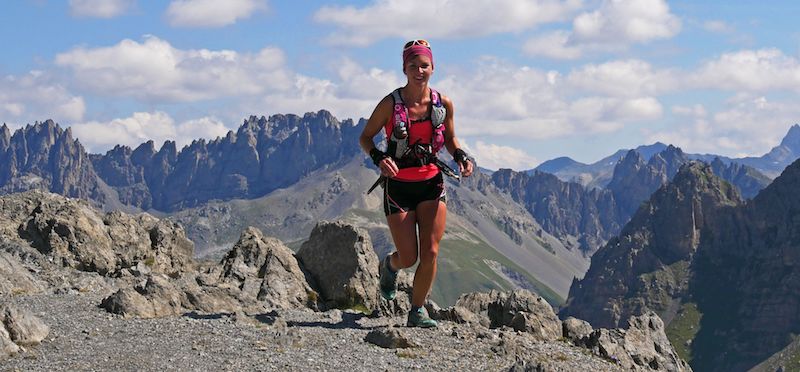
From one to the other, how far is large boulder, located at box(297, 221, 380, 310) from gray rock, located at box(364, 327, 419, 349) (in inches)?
495

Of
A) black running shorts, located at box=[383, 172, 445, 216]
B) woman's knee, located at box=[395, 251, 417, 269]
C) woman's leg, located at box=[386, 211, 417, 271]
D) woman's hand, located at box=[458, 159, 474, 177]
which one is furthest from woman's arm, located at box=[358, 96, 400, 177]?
woman's knee, located at box=[395, 251, 417, 269]

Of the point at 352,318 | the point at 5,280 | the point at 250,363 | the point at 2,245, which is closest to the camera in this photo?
the point at 250,363

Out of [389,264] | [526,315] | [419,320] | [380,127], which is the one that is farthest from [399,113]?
[526,315]

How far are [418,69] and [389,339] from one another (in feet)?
20.5

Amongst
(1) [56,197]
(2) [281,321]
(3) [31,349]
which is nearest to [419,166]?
(2) [281,321]

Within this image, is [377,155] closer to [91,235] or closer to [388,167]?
[388,167]

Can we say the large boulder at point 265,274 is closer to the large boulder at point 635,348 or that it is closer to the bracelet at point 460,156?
the bracelet at point 460,156

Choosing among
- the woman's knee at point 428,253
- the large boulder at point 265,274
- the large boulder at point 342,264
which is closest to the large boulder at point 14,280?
the large boulder at point 265,274

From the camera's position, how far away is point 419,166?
65.9 ft

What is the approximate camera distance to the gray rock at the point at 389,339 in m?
19.3

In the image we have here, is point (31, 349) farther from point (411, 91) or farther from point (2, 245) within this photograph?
point (2, 245)

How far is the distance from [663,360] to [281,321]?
1133cm

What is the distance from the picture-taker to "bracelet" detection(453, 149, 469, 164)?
20688 mm

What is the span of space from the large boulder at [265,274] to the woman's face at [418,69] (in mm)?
11979
